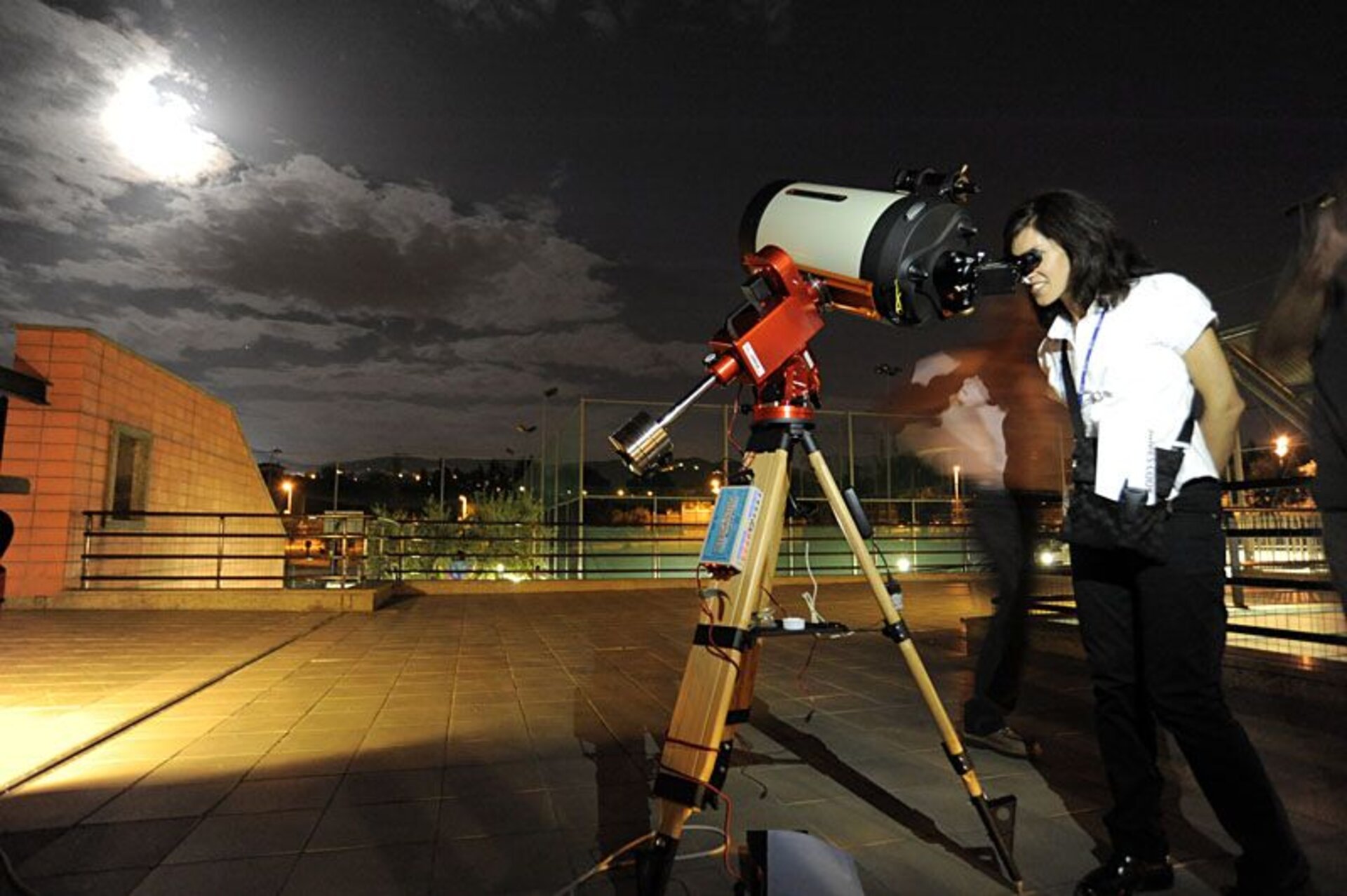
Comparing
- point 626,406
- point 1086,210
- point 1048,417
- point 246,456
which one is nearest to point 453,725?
point 1048,417

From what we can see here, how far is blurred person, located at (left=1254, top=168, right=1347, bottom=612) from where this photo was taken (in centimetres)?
132

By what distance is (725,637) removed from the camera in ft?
4.84

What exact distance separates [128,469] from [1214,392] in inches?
498

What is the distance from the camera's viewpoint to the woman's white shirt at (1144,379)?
1.50 meters

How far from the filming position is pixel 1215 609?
5.09ft

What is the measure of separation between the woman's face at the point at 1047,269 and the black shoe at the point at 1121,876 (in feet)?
4.27

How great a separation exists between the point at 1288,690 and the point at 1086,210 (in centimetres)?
333

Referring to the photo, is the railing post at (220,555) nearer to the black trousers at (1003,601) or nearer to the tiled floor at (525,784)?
the tiled floor at (525,784)

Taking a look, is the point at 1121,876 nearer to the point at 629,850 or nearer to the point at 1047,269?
the point at 629,850

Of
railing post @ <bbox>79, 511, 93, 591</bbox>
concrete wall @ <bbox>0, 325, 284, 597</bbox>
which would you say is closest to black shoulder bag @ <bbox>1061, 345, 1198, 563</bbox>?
concrete wall @ <bbox>0, 325, 284, 597</bbox>

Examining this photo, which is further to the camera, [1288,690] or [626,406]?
[626,406]

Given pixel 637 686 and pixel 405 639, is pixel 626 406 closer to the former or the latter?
pixel 405 639

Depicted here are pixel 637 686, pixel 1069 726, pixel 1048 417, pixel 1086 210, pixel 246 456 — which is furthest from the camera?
pixel 246 456

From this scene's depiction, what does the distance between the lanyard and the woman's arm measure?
18cm
